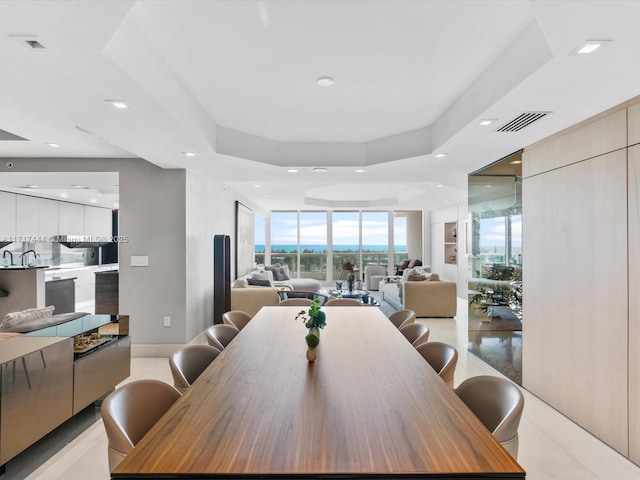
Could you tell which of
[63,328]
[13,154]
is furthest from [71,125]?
[13,154]

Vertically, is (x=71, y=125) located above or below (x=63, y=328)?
above

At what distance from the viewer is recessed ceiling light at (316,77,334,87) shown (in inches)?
113

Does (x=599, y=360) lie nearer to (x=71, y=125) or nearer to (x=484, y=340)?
(x=484, y=340)

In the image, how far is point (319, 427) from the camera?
1273 millimetres

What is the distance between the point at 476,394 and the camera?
177 cm

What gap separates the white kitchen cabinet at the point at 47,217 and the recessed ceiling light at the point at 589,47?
8.58 meters

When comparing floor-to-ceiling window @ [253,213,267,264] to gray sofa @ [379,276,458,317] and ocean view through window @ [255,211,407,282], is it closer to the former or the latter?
ocean view through window @ [255,211,407,282]

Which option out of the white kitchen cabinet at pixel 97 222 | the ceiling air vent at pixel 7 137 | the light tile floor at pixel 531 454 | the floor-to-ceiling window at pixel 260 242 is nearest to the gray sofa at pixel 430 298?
the light tile floor at pixel 531 454

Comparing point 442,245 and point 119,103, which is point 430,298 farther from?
point 119,103

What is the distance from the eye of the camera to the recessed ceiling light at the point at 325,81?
2877 mm

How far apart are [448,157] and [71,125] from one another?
369 centimetres

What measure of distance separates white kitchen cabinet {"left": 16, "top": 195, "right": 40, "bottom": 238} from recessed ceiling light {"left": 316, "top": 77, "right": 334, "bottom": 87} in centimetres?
660

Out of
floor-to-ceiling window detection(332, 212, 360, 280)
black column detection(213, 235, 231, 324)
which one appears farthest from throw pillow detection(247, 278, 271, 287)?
floor-to-ceiling window detection(332, 212, 360, 280)

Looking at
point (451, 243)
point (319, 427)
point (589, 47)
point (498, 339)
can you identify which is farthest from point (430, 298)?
point (319, 427)
